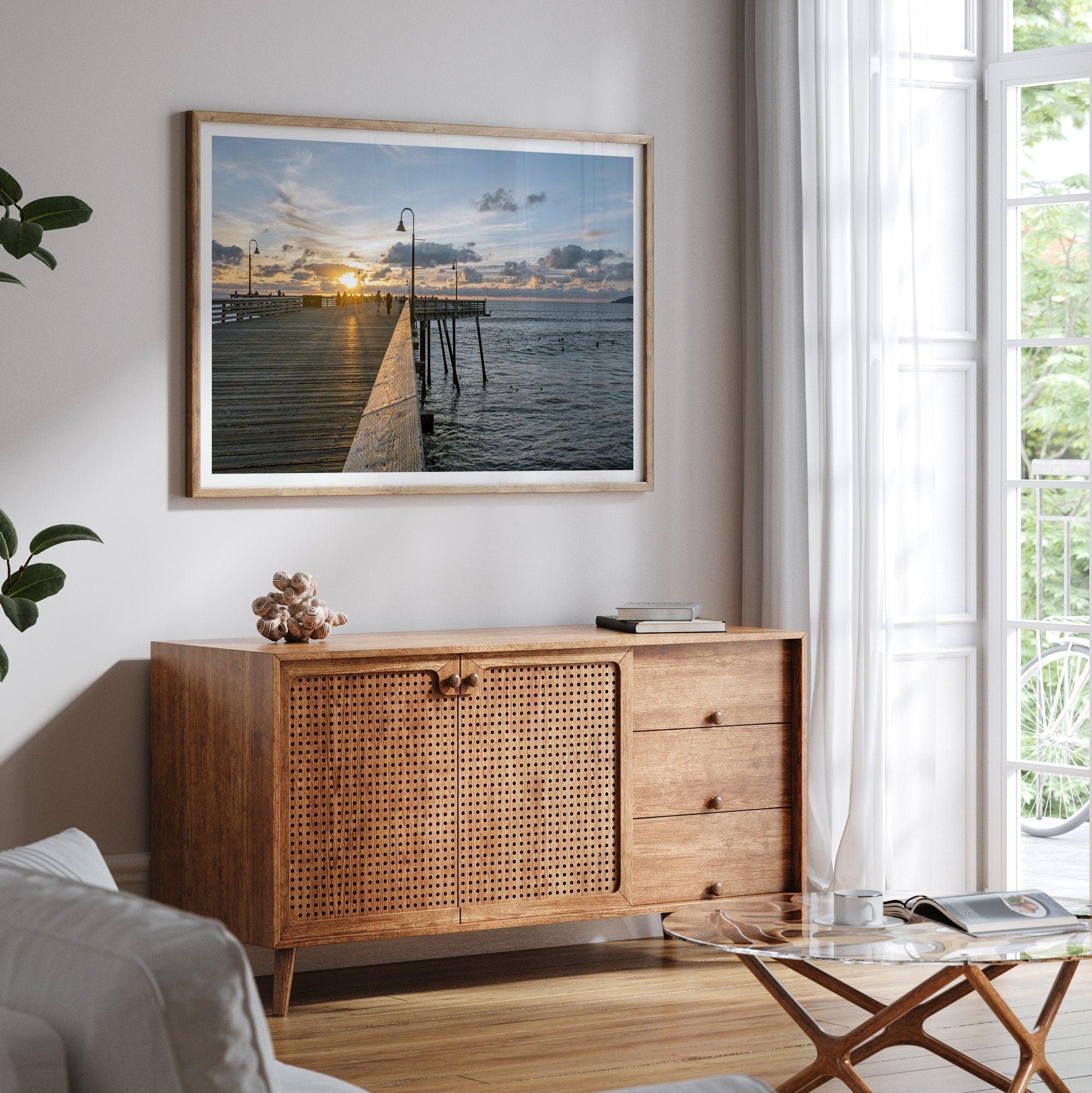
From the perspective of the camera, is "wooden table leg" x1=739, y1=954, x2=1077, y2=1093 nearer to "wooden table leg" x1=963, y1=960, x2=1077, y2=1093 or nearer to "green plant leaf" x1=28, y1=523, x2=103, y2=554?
"wooden table leg" x1=963, y1=960, x2=1077, y2=1093

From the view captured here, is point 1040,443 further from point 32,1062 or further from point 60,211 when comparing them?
point 32,1062

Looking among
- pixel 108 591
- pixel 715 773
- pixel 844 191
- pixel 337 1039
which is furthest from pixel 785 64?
pixel 337 1039

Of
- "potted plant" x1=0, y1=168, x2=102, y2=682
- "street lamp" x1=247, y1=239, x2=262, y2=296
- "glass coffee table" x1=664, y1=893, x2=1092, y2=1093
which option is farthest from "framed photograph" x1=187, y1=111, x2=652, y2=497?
"glass coffee table" x1=664, y1=893, x2=1092, y2=1093

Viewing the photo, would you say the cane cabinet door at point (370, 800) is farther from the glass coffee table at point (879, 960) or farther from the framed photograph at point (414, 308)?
the glass coffee table at point (879, 960)

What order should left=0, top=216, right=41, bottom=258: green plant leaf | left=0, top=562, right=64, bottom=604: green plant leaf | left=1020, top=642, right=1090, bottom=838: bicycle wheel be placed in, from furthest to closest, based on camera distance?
left=1020, top=642, right=1090, bottom=838: bicycle wheel → left=0, top=562, right=64, bottom=604: green plant leaf → left=0, top=216, right=41, bottom=258: green plant leaf

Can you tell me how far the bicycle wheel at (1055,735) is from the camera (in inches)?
170

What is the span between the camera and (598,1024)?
3.51 metres

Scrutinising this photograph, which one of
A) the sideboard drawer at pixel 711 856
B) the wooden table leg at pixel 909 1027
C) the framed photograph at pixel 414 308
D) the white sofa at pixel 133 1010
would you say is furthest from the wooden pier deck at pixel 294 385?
the white sofa at pixel 133 1010

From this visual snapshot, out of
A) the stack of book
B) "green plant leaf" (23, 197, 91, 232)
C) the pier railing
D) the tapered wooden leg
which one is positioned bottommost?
the tapered wooden leg

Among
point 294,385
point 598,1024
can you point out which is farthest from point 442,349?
point 598,1024

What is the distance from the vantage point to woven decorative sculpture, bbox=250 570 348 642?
146 inches

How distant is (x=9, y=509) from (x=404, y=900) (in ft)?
4.27

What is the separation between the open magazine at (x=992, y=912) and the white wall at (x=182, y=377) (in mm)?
1605

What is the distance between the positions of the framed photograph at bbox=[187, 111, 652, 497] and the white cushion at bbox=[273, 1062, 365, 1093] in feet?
7.17
